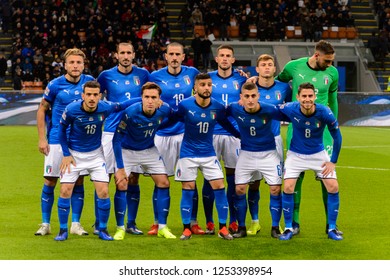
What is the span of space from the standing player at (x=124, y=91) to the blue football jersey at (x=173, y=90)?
24cm

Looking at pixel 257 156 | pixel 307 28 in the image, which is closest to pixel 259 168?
pixel 257 156

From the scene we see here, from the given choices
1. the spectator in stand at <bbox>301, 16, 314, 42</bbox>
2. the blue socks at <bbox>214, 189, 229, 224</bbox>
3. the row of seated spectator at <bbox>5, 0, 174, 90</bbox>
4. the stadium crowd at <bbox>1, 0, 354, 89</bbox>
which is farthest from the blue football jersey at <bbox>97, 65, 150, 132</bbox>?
the spectator in stand at <bbox>301, 16, 314, 42</bbox>

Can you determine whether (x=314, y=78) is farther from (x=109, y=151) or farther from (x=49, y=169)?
(x=49, y=169)

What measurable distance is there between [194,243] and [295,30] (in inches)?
1105


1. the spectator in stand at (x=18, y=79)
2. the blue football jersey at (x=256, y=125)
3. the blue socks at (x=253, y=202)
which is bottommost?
the blue socks at (x=253, y=202)

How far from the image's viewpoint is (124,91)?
422 inches

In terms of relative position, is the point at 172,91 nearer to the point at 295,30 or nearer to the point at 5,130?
the point at 5,130

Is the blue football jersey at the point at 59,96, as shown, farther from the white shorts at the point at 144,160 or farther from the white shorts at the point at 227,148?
the white shorts at the point at 227,148

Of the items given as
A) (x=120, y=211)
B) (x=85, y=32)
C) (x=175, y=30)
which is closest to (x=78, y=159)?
(x=120, y=211)

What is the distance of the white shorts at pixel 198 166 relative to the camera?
32.9 ft

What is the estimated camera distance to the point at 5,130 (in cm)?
2570

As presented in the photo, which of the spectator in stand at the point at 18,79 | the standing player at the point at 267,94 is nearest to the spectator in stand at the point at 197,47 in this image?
the spectator in stand at the point at 18,79

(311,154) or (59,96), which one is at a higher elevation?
(59,96)

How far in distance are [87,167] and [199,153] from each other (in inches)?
51.6
